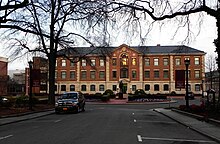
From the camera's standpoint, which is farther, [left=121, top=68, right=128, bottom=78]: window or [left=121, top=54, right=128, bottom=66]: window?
[left=121, top=68, right=128, bottom=78]: window

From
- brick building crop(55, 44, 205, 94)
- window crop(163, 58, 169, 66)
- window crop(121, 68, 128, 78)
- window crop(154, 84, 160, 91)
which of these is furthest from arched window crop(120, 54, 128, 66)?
window crop(163, 58, 169, 66)

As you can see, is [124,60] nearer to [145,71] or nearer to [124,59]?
[124,59]

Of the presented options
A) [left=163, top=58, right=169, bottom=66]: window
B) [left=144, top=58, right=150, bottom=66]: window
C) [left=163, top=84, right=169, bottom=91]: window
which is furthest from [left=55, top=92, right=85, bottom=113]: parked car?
[left=163, top=58, right=169, bottom=66]: window

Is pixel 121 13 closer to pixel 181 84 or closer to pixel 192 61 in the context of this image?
pixel 181 84

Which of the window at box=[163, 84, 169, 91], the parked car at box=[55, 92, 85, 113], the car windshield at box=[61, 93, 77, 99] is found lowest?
the parked car at box=[55, 92, 85, 113]

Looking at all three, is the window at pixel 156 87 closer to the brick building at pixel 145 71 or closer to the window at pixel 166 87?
the brick building at pixel 145 71

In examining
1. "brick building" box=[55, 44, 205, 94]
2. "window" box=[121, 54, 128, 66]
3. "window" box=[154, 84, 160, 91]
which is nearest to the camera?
"brick building" box=[55, 44, 205, 94]

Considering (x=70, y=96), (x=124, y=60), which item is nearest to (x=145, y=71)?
(x=124, y=60)

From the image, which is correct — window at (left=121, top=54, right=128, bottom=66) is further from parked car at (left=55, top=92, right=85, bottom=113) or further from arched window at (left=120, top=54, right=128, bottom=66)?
parked car at (left=55, top=92, right=85, bottom=113)

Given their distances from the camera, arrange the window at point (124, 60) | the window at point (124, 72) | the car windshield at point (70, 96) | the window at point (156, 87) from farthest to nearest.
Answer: the window at point (124, 72) → the window at point (124, 60) → the window at point (156, 87) → the car windshield at point (70, 96)

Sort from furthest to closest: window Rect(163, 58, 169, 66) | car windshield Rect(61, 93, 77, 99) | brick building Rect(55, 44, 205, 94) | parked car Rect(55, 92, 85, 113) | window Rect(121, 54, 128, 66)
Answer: window Rect(121, 54, 128, 66) < window Rect(163, 58, 169, 66) < brick building Rect(55, 44, 205, 94) < car windshield Rect(61, 93, 77, 99) < parked car Rect(55, 92, 85, 113)

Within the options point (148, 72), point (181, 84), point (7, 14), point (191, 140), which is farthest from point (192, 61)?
point (191, 140)

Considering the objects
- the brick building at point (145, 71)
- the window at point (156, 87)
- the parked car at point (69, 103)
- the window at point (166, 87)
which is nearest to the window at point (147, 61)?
the brick building at point (145, 71)

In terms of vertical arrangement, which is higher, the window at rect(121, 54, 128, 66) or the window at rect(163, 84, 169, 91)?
the window at rect(121, 54, 128, 66)
